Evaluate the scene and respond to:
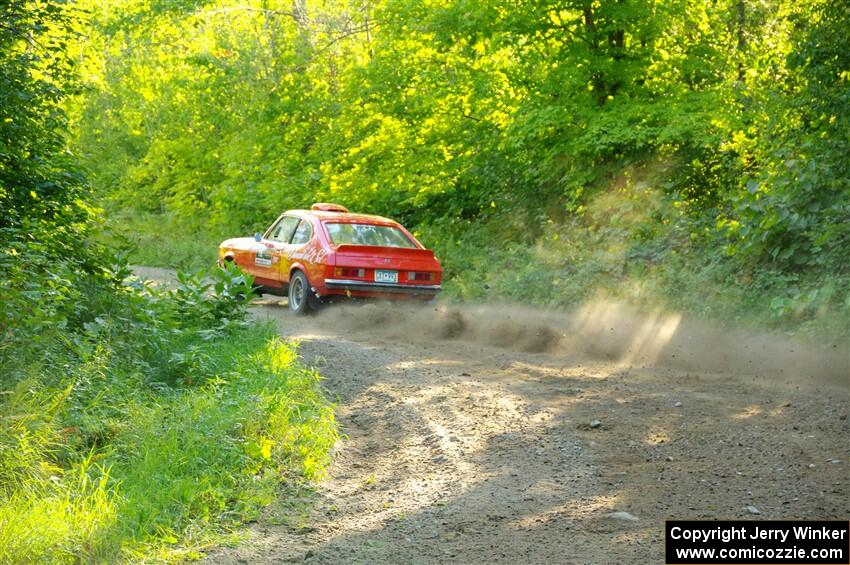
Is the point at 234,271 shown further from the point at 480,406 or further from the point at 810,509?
the point at 810,509

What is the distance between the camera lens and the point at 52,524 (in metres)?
4.96

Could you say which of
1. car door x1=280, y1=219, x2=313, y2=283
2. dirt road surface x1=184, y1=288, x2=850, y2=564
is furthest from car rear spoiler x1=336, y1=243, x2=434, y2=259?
dirt road surface x1=184, y1=288, x2=850, y2=564

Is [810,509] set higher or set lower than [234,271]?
lower

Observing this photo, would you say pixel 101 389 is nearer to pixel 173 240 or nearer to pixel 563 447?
pixel 563 447

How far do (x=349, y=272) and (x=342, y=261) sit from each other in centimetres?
20

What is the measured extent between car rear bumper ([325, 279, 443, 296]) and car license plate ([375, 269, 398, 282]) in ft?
0.21

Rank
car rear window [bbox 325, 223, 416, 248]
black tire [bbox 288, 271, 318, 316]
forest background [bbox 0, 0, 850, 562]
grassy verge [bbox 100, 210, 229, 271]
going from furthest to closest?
1. grassy verge [bbox 100, 210, 229, 271]
2. car rear window [bbox 325, 223, 416, 248]
3. black tire [bbox 288, 271, 318, 316]
4. forest background [bbox 0, 0, 850, 562]

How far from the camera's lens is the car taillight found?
50.5ft

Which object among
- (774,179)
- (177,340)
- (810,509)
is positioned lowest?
(810,509)

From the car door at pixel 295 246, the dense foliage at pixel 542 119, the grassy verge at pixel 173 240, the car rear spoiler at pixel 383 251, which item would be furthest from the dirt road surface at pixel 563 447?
the grassy verge at pixel 173 240

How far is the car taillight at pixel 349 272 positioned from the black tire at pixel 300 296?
2.09 ft

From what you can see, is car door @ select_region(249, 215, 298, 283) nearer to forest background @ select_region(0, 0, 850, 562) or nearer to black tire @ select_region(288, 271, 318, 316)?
black tire @ select_region(288, 271, 318, 316)

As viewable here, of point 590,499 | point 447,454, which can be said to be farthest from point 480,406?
point 590,499

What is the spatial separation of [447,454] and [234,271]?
594 cm
